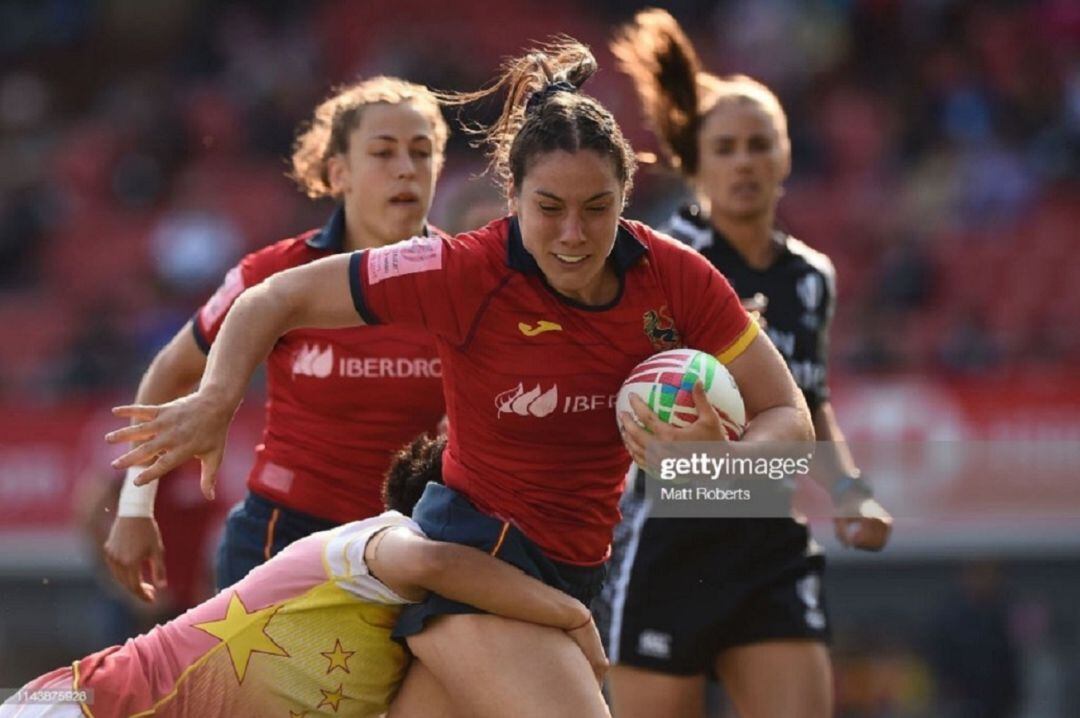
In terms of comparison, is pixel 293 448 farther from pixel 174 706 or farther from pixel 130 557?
pixel 174 706

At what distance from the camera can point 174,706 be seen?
4453 millimetres

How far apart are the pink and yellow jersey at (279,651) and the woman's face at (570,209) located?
758mm

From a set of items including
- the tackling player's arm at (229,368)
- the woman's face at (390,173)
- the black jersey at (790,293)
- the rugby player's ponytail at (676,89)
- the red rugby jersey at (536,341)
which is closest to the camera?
the tackling player's arm at (229,368)

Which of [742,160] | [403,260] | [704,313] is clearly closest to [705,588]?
[742,160]

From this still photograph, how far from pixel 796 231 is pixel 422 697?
34.3 ft

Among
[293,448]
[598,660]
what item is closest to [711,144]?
[293,448]

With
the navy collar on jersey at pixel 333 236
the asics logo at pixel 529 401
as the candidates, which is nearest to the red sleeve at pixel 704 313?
the asics logo at pixel 529 401

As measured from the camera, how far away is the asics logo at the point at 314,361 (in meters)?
5.54

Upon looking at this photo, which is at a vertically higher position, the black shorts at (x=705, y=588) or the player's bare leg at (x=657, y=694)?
the black shorts at (x=705, y=588)

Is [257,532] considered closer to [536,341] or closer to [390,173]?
[390,173]

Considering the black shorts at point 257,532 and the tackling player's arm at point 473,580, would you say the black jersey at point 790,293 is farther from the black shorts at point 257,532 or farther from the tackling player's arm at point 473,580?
the tackling player's arm at point 473,580

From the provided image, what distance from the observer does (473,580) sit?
14.0 feet

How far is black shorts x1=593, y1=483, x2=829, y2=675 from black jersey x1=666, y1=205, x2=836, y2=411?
0.51 meters

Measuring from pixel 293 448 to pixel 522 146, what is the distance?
169 cm
